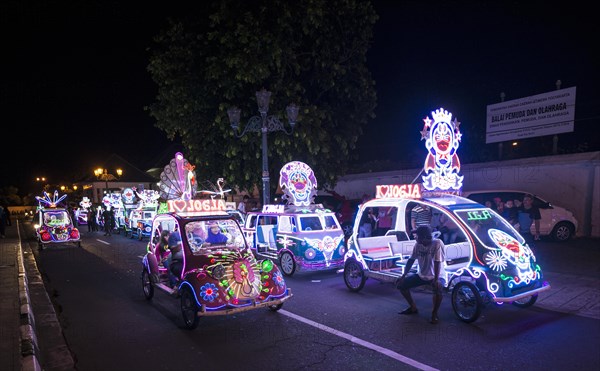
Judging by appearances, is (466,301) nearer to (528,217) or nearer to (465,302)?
(465,302)

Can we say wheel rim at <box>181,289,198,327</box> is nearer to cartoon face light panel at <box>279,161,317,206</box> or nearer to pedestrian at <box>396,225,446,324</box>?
pedestrian at <box>396,225,446,324</box>

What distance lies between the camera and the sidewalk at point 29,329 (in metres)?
5.19

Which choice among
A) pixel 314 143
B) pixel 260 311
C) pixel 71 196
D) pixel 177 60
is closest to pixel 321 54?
pixel 314 143

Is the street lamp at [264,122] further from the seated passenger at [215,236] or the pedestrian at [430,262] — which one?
the pedestrian at [430,262]

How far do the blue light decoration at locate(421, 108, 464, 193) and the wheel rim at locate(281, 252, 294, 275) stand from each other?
13.1 ft

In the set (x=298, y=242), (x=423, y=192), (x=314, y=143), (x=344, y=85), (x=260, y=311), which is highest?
(x=344, y=85)

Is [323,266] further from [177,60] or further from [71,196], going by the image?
[71,196]

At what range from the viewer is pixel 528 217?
1220 cm

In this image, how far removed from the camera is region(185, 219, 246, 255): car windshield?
7523mm

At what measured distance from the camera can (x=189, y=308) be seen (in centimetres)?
645

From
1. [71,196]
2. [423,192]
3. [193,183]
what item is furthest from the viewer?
[71,196]

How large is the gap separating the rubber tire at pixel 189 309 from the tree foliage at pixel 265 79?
7885 millimetres

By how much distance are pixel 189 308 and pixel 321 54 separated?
10548 millimetres

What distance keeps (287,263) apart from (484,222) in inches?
200
